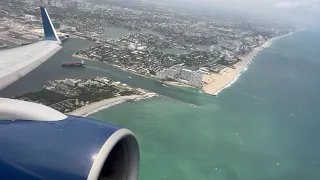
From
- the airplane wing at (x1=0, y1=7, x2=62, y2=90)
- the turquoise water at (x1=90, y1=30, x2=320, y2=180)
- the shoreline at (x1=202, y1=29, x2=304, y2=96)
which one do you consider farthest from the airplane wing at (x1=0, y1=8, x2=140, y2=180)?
the shoreline at (x1=202, y1=29, x2=304, y2=96)

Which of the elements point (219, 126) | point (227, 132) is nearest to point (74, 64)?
point (219, 126)

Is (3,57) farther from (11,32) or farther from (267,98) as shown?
(11,32)

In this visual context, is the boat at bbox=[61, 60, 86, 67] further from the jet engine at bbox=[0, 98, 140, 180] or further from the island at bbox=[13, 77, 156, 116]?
the jet engine at bbox=[0, 98, 140, 180]

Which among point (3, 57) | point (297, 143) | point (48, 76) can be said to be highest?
point (3, 57)

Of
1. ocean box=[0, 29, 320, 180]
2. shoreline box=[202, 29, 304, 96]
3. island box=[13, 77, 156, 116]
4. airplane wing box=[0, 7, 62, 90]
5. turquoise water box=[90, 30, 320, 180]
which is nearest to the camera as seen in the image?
airplane wing box=[0, 7, 62, 90]

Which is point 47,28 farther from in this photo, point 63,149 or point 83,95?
point 83,95

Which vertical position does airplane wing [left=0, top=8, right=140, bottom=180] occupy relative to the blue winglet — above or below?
below

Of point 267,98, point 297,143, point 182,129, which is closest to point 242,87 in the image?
point 267,98
